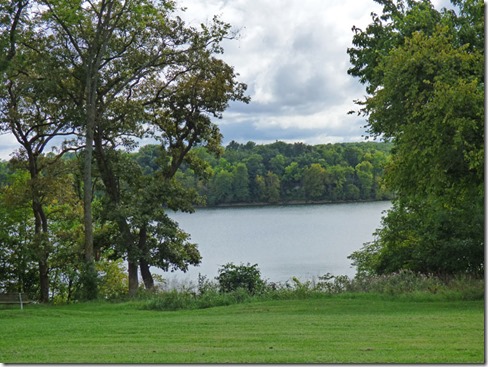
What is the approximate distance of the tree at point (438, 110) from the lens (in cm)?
1566

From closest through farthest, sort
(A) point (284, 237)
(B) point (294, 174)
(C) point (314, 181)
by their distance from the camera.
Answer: (A) point (284, 237) → (B) point (294, 174) → (C) point (314, 181)

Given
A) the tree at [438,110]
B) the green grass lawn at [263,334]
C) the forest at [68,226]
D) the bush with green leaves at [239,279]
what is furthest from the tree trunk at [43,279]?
the tree at [438,110]

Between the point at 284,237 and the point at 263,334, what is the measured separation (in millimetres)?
49868

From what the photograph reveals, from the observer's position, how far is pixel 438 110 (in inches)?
626

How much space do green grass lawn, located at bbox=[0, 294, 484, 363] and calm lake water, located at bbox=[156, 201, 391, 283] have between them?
41.4ft

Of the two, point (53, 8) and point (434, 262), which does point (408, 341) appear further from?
point (53, 8)

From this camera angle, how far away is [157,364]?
912cm

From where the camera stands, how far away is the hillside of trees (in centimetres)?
7025

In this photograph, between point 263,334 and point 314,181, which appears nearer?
point 263,334

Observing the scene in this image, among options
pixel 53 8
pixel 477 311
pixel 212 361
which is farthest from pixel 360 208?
pixel 212 361

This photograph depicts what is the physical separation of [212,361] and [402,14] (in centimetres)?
1678

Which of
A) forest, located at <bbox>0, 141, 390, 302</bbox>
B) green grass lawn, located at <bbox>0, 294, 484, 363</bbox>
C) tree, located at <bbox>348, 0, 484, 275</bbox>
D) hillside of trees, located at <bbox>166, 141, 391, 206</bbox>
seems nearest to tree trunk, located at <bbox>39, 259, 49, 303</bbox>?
forest, located at <bbox>0, 141, 390, 302</bbox>

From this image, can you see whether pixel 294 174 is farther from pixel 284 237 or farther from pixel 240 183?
pixel 284 237

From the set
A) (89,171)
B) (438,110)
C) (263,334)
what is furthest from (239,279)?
(263,334)
